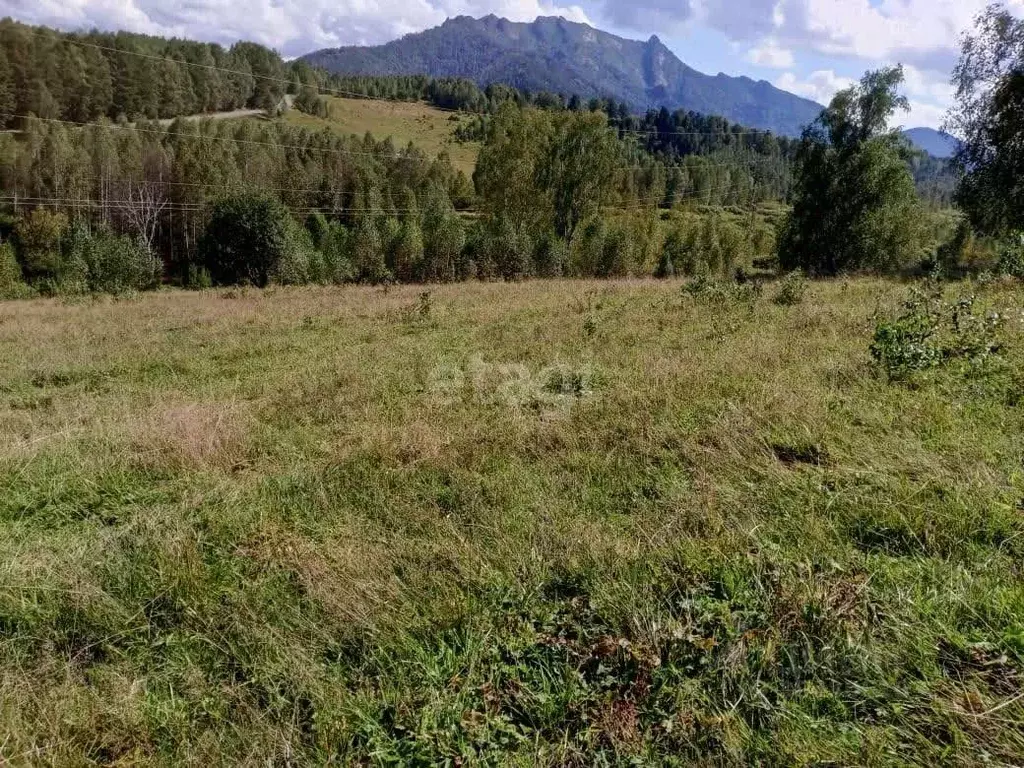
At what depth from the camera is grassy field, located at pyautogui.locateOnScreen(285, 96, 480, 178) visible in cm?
11206

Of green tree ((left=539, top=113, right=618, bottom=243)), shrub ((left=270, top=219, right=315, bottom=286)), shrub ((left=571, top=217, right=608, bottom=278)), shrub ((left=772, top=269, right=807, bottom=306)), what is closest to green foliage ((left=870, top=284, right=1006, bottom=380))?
shrub ((left=772, top=269, right=807, bottom=306))

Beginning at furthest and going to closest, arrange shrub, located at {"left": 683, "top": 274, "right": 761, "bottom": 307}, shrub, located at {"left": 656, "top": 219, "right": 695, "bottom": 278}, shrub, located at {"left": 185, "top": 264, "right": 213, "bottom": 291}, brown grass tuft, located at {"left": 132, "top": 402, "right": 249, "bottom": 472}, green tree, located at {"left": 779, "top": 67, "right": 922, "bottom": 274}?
1. shrub, located at {"left": 656, "top": 219, "right": 695, "bottom": 278}
2. shrub, located at {"left": 185, "top": 264, "right": 213, "bottom": 291}
3. green tree, located at {"left": 779, "top": 67, "right": 922, "bottom": 274}
4. shrub, located at {"left": 683, "top": 274, "right": 761, "bottom": 307}
5. brown grass tuft, located at {"left": 132, "top": 402, "right": 249, "bottom": 472}

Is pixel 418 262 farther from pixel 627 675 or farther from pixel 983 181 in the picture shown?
pixel 627 675

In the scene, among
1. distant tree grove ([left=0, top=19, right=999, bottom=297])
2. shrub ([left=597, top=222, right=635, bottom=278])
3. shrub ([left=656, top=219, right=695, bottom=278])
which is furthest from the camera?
shrub ([left=656, top=219, right=695, bottom=278])

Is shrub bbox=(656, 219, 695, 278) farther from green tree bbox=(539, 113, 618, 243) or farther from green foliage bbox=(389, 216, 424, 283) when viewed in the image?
green foliage bbox=(389, 216, 424, 283)

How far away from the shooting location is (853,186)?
97.0 feet

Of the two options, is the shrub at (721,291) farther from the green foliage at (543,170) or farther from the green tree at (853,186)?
the green foliage at (543,170)

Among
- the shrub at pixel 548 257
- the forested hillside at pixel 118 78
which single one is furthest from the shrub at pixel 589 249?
the forested hillside at pixel 118 78

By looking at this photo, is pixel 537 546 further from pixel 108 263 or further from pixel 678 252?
pixel 678 252

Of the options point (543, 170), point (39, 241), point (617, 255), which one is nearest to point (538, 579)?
point (543, 170)

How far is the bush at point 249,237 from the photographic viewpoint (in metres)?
41.9

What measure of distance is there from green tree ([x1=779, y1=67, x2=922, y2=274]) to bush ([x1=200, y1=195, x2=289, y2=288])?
36.6 metres

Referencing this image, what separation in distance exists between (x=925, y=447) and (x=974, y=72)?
26.9m

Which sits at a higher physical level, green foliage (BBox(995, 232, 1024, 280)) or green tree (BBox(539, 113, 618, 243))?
green tree (BBox(539, 113, 618, 243))
